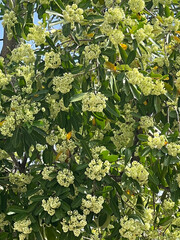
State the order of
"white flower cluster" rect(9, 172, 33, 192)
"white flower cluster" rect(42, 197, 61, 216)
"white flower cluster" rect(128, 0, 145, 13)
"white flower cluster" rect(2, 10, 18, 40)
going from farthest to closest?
"white flower cluster" rect(2, 10, 18, 40) → "white flower cluster" rect(9, 172, 33, 192) → "white flower cluster" rect(128, 0, 145, 13) → "white flower cluster" rect(42, 197, 61, 216)

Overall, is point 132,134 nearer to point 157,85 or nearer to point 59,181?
point 157,85

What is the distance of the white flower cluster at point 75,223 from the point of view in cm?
259

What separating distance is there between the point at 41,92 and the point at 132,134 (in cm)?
74

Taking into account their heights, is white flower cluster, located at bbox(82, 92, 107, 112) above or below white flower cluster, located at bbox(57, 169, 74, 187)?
above

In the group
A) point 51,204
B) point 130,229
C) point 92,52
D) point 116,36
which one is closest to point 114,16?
point 116,36

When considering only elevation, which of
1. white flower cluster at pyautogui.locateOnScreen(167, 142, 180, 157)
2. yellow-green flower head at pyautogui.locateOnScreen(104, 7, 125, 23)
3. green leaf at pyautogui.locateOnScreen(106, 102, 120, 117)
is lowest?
white flower cluster at pyautogui.locateOnScreen(167, 142, 180, 157)

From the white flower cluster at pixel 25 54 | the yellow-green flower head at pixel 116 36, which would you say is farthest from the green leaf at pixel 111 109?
the white flower cluster at pixel 25 54

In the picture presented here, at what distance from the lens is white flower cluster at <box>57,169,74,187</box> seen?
2.66m

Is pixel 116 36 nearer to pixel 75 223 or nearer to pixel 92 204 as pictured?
pixel 92 204

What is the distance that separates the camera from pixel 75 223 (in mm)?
2596

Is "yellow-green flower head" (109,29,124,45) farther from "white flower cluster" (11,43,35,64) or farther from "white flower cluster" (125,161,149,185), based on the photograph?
"white flower cluster" (125,161,149,185)

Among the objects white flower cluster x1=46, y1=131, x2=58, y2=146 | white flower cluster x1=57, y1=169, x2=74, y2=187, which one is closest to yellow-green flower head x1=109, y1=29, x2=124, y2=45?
white flower cluster x1=46, y1=131, x2=58, y2=146

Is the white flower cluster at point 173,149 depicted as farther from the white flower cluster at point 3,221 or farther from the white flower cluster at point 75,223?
the white flower cluster at point 3,221

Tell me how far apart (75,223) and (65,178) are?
11.0 inches
